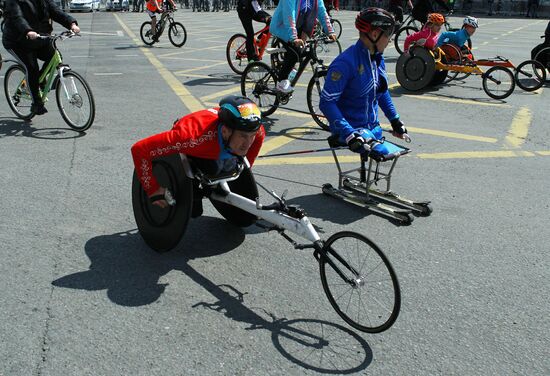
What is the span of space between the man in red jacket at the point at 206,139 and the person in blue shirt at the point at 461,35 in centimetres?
777

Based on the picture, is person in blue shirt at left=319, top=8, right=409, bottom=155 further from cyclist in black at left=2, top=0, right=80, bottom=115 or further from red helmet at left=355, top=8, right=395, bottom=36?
cyclist in black at left=2, top=0, right=80, bottom=115

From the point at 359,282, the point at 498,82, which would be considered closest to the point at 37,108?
the point at 359,282

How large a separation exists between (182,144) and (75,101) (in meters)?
4.05

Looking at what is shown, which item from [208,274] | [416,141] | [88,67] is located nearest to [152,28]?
[88,67]

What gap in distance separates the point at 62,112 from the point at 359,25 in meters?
4.32

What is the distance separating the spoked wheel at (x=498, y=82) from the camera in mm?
9977

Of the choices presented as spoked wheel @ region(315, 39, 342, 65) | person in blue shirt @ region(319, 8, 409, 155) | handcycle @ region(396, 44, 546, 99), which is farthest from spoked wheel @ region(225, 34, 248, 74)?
person in blue shirt @ region(319, 8, 409, 155)

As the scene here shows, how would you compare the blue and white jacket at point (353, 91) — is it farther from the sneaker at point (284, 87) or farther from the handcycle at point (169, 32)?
the handcycle at point (169, 32)

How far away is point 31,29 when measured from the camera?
6.69 metres

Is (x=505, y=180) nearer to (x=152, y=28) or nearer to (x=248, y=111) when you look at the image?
(x=248, y=111)

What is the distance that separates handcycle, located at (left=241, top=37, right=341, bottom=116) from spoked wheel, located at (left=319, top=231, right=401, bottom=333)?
184 inches

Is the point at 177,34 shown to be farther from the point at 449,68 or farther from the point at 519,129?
the point at 519,129

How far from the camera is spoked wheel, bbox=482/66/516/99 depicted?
9977 mm

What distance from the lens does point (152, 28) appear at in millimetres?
16484
